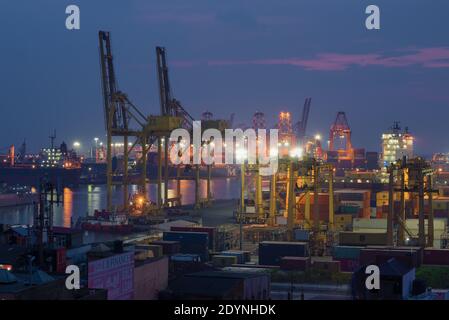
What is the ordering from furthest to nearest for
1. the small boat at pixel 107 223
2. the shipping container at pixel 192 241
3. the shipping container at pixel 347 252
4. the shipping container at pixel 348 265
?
the small boat at pixel 107 223 → the shipping container at pixel 192 241 → the shipping container at pixel 347 252 → the shipping container at pixel 348 265

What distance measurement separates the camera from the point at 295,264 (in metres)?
17.1

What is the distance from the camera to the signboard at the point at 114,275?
432 inches

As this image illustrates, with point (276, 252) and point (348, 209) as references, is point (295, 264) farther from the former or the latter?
point (348, 209)

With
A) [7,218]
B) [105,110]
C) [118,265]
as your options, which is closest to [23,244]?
[118,265]

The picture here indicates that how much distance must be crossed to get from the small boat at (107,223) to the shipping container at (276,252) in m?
10.3


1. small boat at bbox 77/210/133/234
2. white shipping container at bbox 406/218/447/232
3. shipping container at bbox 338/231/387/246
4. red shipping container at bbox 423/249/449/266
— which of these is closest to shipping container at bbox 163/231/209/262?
shipping container at bbox 338/231/387/246

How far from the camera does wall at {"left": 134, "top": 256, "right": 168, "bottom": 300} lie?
1205cm

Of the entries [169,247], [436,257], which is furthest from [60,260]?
[436,257]

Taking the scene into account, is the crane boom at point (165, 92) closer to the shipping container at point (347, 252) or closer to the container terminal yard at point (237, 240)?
the container terminal yard at point (237, 240)

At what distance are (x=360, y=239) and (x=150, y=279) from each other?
822 cm

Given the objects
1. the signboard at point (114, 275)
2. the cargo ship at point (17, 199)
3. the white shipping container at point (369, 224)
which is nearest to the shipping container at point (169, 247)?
the signboard at point (114, 275)

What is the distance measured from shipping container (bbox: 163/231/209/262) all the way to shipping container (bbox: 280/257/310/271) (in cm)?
208

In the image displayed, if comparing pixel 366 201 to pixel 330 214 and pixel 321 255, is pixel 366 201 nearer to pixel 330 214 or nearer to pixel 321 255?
pixel 330 214

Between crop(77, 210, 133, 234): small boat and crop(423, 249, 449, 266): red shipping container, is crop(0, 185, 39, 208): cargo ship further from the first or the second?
crop(423, 249, 449, 266): red shipping container
